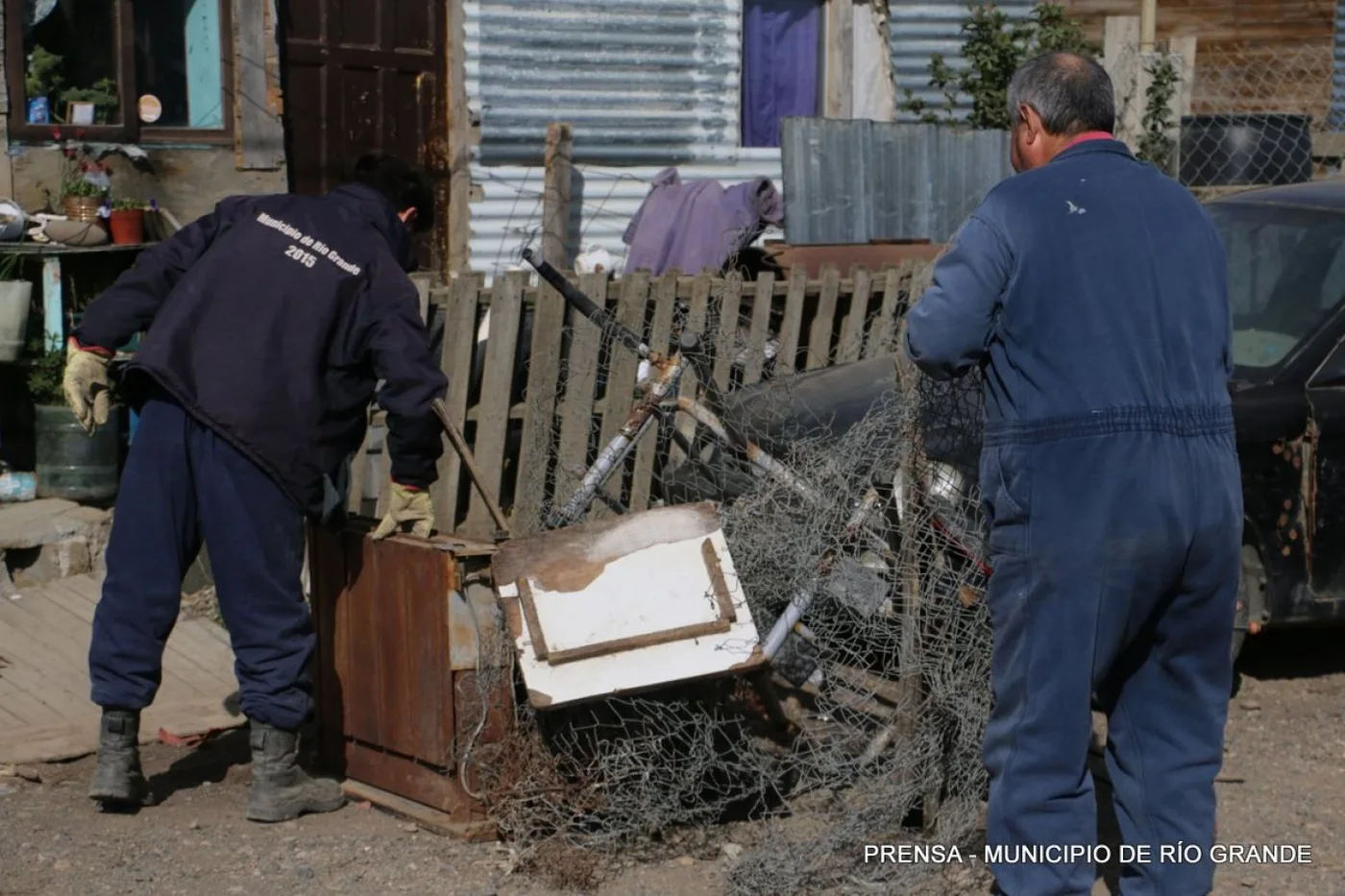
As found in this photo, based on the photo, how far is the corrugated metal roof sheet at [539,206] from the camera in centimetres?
995

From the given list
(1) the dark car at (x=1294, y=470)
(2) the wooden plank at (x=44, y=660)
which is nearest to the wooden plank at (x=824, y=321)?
(1) the dark car at (x=1294, y=470)

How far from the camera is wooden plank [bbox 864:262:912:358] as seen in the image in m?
6.61

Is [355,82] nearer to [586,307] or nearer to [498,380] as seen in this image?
[498,380]

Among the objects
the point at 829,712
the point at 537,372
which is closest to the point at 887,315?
the point at 537,372

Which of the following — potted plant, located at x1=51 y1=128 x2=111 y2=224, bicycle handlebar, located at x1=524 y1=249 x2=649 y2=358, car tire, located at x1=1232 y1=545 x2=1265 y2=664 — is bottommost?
car tire, located at x1=1232 y1=545 x2=1265 y2=664

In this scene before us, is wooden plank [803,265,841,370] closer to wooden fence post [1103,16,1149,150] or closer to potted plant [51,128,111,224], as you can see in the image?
potted plant [51,128,111,224]

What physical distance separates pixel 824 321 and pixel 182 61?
4246mm

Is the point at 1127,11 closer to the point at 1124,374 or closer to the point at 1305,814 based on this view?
the point at 1305,814

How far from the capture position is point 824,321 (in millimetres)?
6723

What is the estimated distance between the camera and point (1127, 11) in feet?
41.9

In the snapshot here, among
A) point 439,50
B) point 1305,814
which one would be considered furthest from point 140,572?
point 439,50

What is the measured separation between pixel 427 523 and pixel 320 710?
0.76 m

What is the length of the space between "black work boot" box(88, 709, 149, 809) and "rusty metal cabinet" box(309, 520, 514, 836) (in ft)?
1.87

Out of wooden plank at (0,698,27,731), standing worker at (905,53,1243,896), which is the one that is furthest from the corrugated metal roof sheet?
standing worker at (905,53,1243,896)
